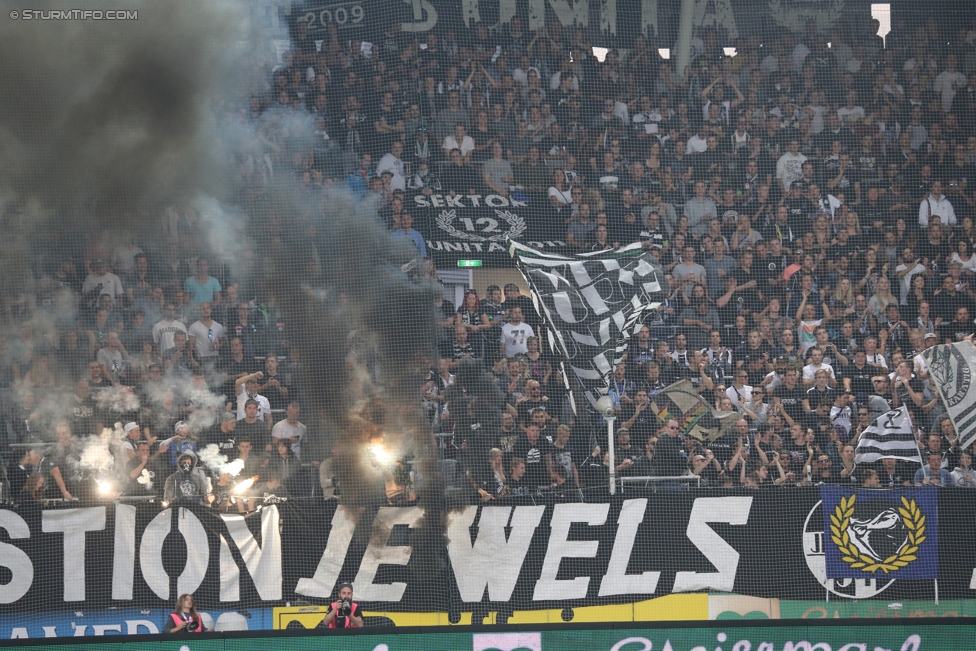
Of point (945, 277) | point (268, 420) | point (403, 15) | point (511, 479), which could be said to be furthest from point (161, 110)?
point (945, 277)

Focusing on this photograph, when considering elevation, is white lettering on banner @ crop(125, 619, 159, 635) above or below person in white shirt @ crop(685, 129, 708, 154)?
below

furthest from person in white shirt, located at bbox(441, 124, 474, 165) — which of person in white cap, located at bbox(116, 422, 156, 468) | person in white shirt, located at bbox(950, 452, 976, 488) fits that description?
person in white shirt, located at bbox(950, 452, 976, 488)

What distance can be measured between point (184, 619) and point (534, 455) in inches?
126

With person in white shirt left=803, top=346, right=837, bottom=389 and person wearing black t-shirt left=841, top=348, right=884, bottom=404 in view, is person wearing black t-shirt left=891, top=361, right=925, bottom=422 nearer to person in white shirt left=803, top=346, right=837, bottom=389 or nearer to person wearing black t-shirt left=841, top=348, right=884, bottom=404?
person wearing black t-shirt left=841, top=348, right=884, bottom=404

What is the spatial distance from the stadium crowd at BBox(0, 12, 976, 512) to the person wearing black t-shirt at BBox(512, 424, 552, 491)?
0.07 ft

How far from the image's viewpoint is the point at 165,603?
8.30m

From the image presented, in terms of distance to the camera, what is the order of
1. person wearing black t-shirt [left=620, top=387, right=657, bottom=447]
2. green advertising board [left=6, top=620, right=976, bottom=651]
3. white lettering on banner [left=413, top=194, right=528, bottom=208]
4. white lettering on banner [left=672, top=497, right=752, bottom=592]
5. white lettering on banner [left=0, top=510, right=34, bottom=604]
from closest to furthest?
green advertising board [left=6, top=620, right=976, bottom=651] → white lettering on banner [left=0, top=510, right=34, bottom=604] → white lettering on banner [left=672, top=497, right=752, bottom=592] → person wearing black t-shirt [left=620, top=387, right=657, bottom=447] → white lettering on banner [left=413, top=194, right=528, bottom=208]

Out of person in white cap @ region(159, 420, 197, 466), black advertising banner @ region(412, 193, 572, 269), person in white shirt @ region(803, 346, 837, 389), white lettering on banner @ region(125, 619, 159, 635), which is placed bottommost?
white lettering on banner @ region(125, 619, 159, 635)

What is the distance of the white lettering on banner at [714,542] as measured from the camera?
840 cm

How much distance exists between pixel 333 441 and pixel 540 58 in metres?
5.18

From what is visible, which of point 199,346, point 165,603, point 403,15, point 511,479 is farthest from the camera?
point 403,15

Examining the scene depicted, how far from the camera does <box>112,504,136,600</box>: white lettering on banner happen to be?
8.29 metres

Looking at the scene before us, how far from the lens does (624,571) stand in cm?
834

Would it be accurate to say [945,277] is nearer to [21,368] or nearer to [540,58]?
[540,58]
